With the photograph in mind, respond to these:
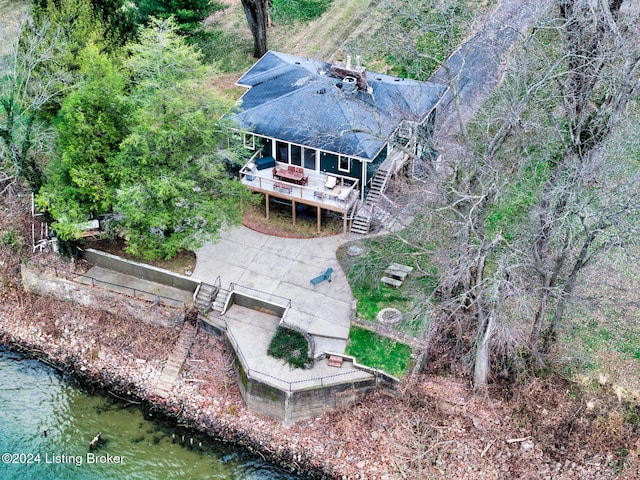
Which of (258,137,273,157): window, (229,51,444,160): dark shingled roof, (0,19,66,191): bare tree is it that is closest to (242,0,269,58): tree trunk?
(229,51,444,160): dark shingled roof

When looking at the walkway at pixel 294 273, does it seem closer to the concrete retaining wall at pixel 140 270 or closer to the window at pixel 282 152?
the concrete retaining wall at pixel 140 270

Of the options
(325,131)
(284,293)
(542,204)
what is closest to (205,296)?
(284,293)

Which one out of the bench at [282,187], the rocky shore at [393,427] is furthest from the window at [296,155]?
the rocky shore at [393,427]

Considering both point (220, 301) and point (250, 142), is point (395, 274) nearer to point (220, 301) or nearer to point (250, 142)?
point (220, 301)

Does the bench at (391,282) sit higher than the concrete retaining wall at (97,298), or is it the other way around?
the bench at (391,282)

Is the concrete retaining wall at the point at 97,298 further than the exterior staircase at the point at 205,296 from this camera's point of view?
Yes

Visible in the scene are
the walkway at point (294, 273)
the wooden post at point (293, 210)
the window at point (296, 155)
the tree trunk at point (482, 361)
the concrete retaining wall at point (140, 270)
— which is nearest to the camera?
the tree trunk at point (482, 361)
